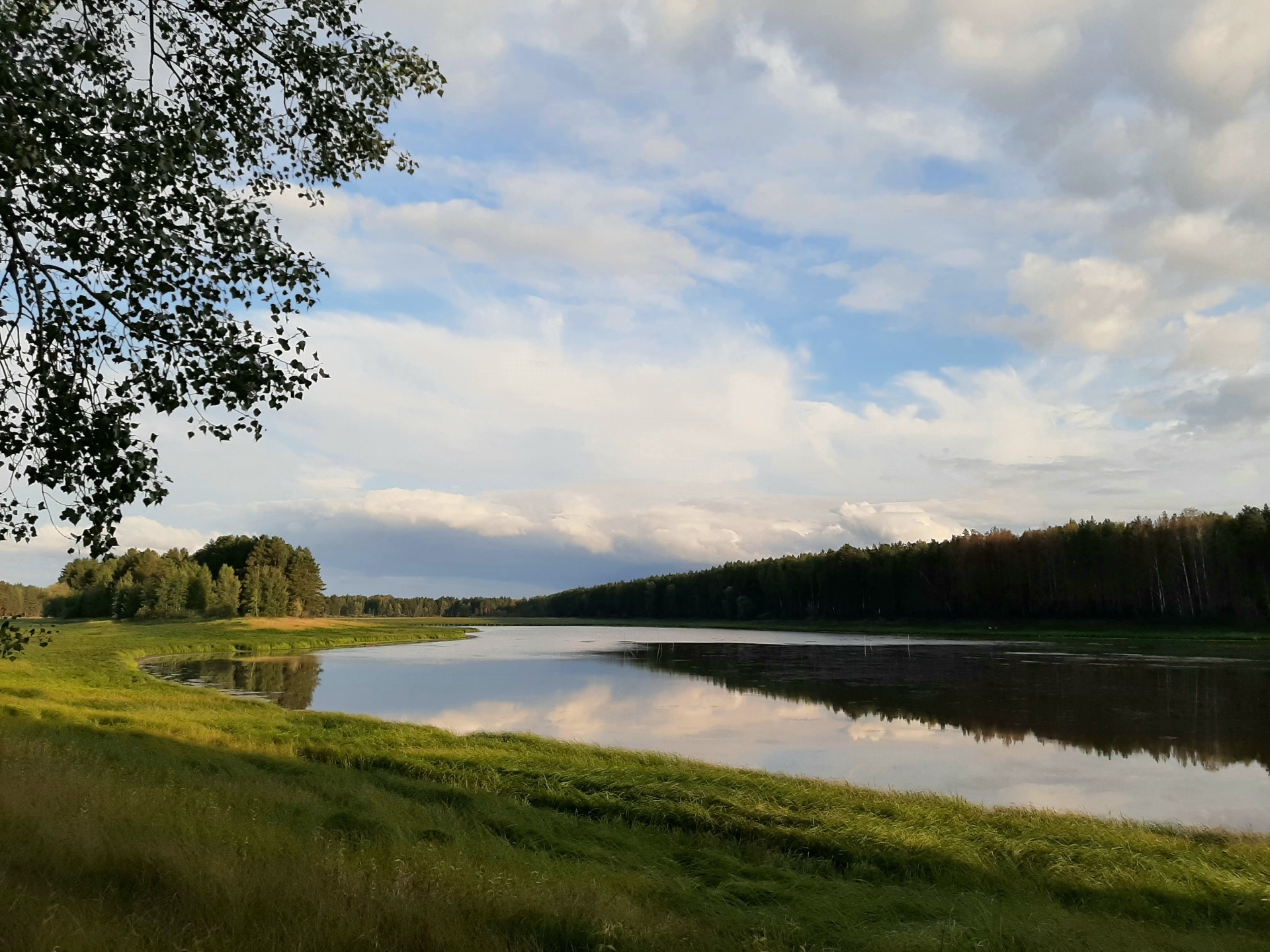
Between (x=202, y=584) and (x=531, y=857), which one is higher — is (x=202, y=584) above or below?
above

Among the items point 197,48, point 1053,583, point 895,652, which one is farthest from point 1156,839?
point 1053,583

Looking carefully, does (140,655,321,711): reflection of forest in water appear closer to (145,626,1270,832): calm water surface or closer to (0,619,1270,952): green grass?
(145,626,1270,832): calm water surface

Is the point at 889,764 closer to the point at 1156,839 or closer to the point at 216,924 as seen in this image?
the point at 1156,839

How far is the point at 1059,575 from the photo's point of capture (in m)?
91.4

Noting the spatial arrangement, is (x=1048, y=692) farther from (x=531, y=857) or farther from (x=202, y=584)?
(x=202, y=584)

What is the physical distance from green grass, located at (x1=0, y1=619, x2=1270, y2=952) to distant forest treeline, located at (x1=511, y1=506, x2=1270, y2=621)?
79.7m

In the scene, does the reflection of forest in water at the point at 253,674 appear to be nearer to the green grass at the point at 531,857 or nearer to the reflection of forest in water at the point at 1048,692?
the green grass at the point at 531,857

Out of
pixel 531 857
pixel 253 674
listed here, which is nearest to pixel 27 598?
pixel 253 674

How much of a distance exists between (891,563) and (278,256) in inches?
4621

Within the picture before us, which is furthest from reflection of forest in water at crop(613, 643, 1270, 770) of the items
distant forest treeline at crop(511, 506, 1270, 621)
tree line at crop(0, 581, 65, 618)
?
tree line at crop(0, 581, 65, 618)

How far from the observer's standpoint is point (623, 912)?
681cm

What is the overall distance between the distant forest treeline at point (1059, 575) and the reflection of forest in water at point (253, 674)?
7928 cm

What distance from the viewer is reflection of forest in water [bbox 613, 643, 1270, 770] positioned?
23359mm

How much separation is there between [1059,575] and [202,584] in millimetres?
106162
